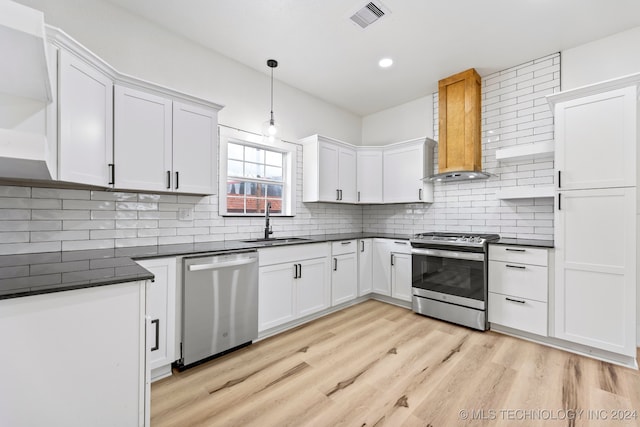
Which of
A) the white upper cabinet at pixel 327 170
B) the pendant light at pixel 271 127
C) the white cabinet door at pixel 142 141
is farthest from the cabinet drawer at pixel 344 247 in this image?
the white cabinet door at pixel 142 141

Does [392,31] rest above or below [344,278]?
above

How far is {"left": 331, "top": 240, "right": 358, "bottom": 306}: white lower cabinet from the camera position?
346cm

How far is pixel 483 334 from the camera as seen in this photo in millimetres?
2908

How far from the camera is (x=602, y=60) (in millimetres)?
2805

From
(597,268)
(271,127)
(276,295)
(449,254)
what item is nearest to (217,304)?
(276,295)

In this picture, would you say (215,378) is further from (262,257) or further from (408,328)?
(408,328)

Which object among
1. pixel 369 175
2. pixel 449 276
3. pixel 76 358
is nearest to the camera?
pixel 76 358

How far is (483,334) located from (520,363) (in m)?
0.57

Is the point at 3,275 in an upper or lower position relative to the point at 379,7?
lower

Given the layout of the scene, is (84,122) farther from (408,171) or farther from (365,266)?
(408,171)

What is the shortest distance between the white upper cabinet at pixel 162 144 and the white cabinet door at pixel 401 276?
249 centimetres

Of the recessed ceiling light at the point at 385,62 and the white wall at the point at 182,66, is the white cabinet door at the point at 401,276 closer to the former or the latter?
the white wall at the point at 182,66

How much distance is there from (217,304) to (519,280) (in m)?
2.90

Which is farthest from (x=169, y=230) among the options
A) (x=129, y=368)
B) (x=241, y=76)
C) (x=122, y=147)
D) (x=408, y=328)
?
(x=408, y=328)
